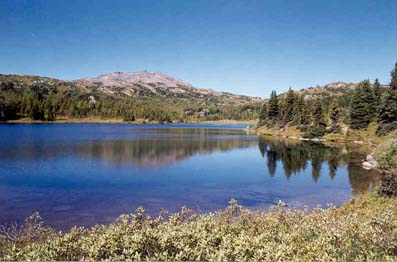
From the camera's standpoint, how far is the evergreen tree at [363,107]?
7794 cm

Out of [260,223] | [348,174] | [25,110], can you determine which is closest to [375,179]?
[348,174]

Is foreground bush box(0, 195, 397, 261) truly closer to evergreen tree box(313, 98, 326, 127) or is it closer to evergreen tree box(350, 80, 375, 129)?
evergreen tree box(350, 80, 375, 129)

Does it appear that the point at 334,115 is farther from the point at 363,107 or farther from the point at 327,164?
the point at 327,164

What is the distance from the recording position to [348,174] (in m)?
38.9

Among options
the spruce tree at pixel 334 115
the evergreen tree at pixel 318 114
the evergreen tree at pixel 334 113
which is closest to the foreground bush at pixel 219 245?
the evergreen tree at pixel 334 113

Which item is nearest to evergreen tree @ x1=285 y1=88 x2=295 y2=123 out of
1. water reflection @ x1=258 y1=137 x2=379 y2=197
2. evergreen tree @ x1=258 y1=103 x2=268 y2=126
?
evergreen tree @ x1=258 y1=103 x2=268 y2=126

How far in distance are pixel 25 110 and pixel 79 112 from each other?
3474 cm

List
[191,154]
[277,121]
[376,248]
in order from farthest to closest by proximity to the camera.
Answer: [277,121], [191,154], [376,248]

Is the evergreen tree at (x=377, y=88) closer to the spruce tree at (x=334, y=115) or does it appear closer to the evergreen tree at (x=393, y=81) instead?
the spruce tree at (x=334, y=115)

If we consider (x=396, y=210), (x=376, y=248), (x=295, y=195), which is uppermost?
(x=376, y=248)

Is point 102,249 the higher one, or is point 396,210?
point 102,249

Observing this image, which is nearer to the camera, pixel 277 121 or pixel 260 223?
pixel 260 223

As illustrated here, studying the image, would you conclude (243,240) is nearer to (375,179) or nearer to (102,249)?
(102,249)

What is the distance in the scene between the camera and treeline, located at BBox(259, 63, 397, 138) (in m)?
63.9
